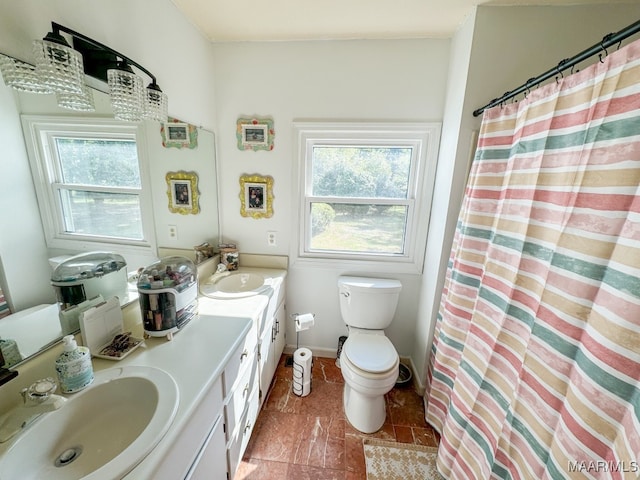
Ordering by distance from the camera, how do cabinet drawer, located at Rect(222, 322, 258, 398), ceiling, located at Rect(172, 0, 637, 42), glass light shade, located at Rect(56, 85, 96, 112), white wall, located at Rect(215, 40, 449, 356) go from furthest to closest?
white wall, located at Rect(215, 40, 449, 356) → ceiling, located at Rect(172, 0, 637, 42) → cabinet drawer, located at Rect(222, 322, 258, 398) → glass light shade, located at Rect(56, 85, 96, 112)

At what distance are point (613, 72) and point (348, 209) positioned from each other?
137 cm

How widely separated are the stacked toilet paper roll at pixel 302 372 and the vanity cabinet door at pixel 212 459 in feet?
2.20

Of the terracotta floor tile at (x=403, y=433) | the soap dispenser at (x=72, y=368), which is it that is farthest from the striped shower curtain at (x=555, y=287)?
the soap dispenser at (x=72, y=368)

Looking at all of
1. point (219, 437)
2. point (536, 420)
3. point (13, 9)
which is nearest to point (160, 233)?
point (13, 9)

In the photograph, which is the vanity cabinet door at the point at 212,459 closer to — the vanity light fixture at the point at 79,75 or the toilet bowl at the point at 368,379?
the toilet bowl at the point at 368,379

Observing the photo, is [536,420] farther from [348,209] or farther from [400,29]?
[400,29]

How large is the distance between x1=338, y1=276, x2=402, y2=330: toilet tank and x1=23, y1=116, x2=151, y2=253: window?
126cm

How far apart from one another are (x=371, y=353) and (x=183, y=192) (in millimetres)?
1557

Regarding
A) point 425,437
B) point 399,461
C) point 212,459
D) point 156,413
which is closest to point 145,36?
point 156,413

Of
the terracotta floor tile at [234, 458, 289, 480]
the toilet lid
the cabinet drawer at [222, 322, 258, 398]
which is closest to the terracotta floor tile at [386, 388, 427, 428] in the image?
the toilet lid

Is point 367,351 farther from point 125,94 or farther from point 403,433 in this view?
point 125,94

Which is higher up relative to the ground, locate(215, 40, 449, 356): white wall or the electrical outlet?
locate(215, 40, 449, 356): white wall

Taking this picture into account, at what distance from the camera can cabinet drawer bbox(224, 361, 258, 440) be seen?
107 centimetres
